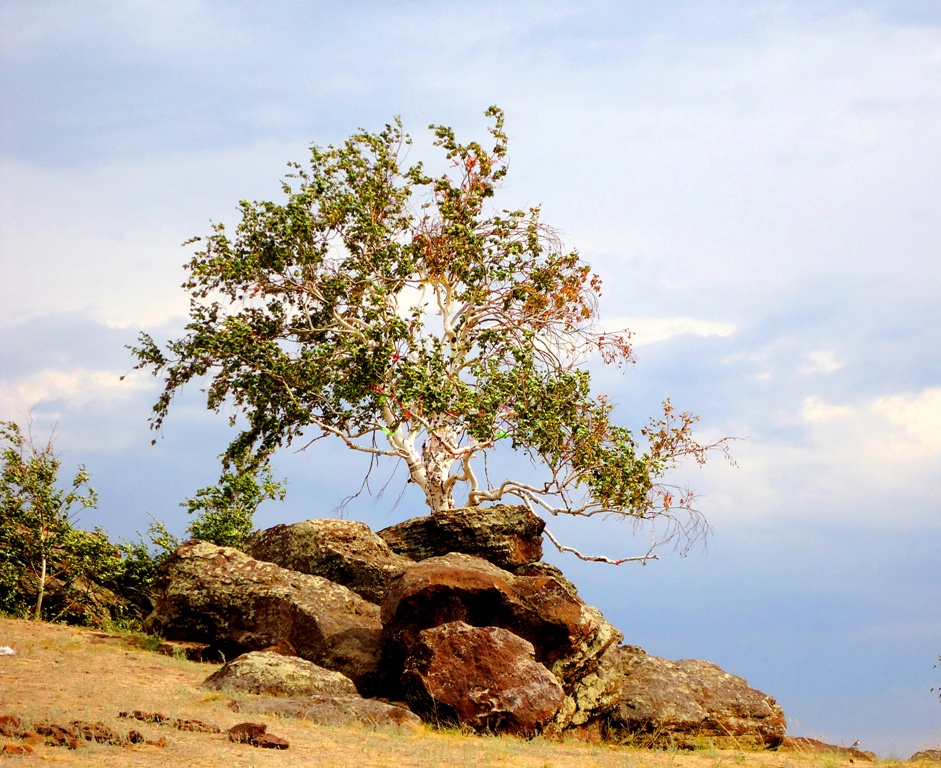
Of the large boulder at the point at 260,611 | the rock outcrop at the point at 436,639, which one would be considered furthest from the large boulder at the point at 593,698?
the large boulder at the point at 260,611

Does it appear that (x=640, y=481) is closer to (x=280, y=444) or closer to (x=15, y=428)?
(x=280, y=444)

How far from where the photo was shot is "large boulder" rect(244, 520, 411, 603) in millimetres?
20641

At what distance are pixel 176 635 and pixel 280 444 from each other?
1020 centimetres

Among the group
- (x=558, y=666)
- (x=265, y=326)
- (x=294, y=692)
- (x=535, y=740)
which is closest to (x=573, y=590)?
(x=558, y=666)

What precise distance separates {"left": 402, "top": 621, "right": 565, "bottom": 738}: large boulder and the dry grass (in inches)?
22.0

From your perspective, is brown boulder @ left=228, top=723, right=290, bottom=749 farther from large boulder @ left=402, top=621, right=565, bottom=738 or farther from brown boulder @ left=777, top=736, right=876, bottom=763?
brown boulder @ left=777, top=736, right=876, bottom=763

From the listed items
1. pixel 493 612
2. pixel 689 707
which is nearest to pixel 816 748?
pixel 689 707

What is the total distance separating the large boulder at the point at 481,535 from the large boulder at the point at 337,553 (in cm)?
57

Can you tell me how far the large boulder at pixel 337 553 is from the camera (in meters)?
20.6

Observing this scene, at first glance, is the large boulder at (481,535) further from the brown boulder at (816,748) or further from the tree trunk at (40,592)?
the tree trunk at (40,592)

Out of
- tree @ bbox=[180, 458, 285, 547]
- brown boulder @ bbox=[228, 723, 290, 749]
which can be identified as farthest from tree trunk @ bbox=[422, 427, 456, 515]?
brown boulder @ bbox=[228, 723, 290, 749]

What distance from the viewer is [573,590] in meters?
21.0

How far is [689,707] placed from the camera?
60.5 ft

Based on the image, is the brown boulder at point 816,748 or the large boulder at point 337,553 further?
the large boulder at point 337,553
